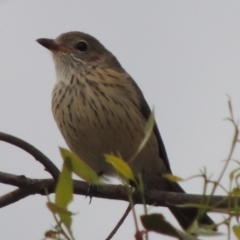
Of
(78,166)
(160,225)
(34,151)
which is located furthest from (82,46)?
(160,225)

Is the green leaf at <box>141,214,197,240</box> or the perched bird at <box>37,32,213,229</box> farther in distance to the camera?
the perched bird at <box>37,32,213,229</box>

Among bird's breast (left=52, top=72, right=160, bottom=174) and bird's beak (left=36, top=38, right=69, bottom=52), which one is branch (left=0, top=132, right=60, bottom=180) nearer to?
bird's breast (left=52, top=72, right=160, bottom=174)

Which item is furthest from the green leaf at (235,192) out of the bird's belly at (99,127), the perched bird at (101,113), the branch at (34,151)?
the bird's belly at (99,127)

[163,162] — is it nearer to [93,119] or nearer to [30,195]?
[93,119]

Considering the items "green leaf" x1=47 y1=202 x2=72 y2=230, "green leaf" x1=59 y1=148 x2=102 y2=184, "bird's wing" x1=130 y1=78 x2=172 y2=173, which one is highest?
"green leaf" x1=59 y1=148 x2=102 y2=184

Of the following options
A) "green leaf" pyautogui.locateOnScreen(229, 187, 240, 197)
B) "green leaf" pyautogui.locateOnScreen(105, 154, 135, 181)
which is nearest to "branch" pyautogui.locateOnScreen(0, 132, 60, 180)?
"green leaf" pyautogui.locateOnScreen(105, 154, 135, 181)

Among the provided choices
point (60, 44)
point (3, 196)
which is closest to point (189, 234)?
point (3, 196)
